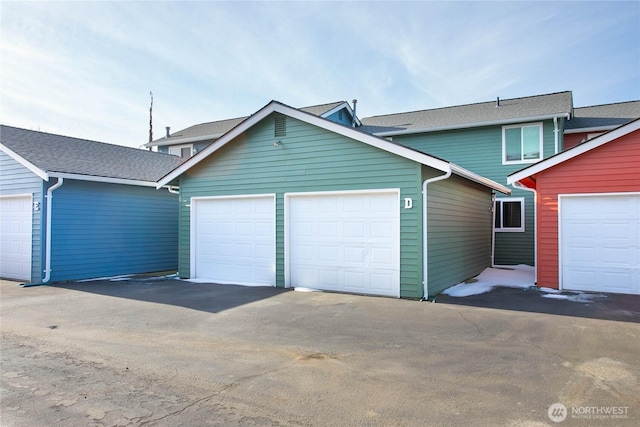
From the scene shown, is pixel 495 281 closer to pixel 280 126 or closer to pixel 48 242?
pixel 280 126

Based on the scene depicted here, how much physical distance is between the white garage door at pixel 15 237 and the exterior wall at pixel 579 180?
44.4 ft

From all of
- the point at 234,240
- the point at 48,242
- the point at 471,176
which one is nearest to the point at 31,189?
the point at 48,242

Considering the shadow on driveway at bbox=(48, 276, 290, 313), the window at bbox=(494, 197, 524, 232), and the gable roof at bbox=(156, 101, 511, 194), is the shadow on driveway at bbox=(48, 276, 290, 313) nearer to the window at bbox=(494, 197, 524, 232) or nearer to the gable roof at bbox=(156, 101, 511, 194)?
the gable roof at bbox=(156, 101, 511, 194)

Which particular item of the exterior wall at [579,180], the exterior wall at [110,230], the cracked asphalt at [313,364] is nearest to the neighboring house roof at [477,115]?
the exterior wall at [579,180]

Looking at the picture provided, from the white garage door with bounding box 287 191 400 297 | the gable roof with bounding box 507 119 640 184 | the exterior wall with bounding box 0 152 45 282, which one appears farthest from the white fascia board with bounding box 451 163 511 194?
the exterior wall with bounding box 0 152 45 282

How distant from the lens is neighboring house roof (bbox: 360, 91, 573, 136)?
1438cm

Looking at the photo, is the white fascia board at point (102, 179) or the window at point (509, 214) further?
the window at point (509, 214)

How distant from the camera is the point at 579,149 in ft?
30.0

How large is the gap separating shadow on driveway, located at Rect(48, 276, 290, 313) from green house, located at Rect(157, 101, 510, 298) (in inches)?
27.5

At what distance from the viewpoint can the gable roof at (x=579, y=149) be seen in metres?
8.69

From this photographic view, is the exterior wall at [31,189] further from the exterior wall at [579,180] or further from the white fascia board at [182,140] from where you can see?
the exterior wall at [579,180]

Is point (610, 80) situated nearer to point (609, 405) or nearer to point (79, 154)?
point (609, 405)

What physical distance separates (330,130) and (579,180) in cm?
582

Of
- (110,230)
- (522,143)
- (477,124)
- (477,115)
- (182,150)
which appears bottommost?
(110,230)
